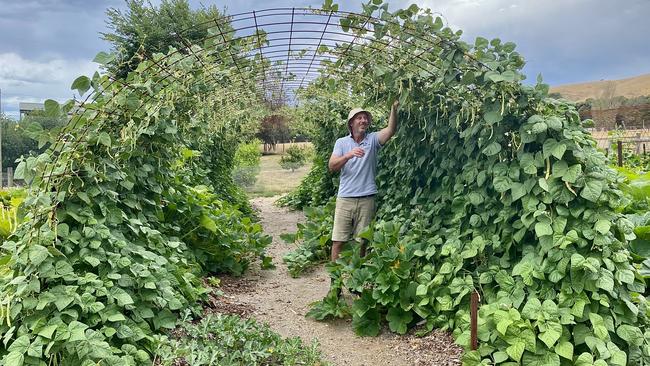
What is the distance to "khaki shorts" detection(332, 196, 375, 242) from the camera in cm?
455

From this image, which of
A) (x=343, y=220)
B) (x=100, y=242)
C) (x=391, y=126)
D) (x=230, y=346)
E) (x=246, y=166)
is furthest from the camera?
(x=246, y=166)

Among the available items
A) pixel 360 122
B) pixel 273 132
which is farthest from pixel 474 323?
pixel 273 132

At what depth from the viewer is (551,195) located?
262cm

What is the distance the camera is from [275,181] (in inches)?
918

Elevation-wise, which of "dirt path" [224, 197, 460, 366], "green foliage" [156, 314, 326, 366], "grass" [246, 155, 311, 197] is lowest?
"grass" [246, 155, 311, 197]

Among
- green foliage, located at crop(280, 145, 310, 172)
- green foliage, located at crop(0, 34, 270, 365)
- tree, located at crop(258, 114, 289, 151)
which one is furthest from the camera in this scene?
tree, located at crop(258, 114, 289, 151)

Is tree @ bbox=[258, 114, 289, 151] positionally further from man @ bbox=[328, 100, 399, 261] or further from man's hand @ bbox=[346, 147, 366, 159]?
man's hand @ bbox=[346, 147, 366, 159]

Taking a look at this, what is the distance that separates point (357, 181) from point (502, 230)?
5.81 feet

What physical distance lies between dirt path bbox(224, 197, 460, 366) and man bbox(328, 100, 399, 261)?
2.48 feet

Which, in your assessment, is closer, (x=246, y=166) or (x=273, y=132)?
(x=246, y=166)

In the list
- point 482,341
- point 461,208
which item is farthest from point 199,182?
point 482,341

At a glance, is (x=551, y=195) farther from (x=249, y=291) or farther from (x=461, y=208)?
(x=249, y=291)

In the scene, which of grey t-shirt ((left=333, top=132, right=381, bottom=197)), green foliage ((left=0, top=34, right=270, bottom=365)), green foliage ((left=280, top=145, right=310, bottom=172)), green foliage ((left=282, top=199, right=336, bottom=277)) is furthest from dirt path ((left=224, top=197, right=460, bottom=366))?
green foliage ((left=280, top=145, right=310, bottom=172))

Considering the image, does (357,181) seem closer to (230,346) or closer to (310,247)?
(310,247)
